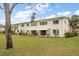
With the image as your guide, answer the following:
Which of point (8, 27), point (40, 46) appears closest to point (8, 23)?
point (8, 27)

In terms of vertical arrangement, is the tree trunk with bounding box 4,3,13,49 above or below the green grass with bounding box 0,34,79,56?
above

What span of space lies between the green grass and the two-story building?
0.34ft

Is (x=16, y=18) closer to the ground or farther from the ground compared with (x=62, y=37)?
farther from the ground

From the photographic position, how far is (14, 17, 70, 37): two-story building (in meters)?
3.90

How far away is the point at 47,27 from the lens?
3984mm

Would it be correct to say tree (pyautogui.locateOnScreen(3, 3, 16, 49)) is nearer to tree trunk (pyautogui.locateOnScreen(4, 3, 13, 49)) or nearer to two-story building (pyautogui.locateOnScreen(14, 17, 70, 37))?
tree trunk (pyautogui.locateOnScreen(4, 3, 13, 49))

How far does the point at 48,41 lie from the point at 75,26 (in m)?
0.51

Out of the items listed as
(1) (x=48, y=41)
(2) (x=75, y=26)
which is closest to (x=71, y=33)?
(2) (x=75, y=26)

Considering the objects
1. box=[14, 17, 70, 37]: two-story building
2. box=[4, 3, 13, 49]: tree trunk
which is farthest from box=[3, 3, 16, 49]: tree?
box=[14, 17, 70, 37]: two-story building

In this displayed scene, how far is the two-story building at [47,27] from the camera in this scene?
154 inches

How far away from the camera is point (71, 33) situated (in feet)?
12.7

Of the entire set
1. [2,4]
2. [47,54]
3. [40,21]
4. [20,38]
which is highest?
[2,4]

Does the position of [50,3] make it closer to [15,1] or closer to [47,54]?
[15,1]

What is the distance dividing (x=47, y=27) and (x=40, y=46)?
1.15 feet
